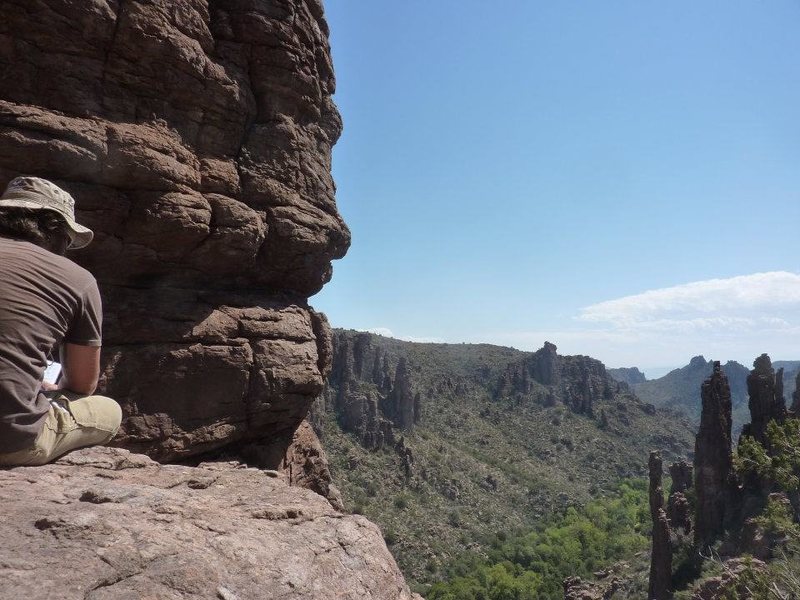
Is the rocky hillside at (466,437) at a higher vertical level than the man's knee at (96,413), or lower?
lower

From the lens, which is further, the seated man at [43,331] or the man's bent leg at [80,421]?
the man's bent leg at [80,421]

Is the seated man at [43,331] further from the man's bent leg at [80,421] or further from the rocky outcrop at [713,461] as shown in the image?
the rocky outcrop at [713,461]

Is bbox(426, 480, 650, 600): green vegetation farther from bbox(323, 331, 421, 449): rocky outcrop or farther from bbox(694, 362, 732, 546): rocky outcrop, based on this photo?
bbox(323, 331, 421, 449): rocky outcrop

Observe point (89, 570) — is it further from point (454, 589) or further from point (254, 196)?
point (454, 589)

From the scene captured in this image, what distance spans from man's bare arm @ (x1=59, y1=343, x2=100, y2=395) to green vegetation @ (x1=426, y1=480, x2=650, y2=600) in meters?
49.0

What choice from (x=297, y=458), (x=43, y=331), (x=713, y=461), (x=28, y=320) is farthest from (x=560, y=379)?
(x=28, y=320)

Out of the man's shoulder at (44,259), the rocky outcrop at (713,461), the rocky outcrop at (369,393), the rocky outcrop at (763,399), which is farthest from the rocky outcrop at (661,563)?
the man's shoulder at (44,259)

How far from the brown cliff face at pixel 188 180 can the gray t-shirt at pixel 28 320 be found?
4841 mm

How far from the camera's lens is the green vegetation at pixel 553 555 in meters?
49.4

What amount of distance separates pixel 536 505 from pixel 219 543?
79.5m

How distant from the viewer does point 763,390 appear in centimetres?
4278

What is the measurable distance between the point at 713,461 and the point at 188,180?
1872 inches

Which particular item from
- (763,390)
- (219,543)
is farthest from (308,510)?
(763,390)

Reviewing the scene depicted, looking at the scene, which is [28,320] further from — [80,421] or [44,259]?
[80,421]
